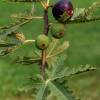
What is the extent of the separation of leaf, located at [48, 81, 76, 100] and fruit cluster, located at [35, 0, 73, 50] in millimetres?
122

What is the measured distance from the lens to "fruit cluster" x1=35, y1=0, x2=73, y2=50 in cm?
136

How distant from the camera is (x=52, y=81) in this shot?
4.75ft

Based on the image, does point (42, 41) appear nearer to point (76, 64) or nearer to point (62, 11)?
point (62, 11)

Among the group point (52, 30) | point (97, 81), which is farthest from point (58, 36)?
point (97, 81)

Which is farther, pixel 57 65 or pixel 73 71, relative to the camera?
pixel 57 65

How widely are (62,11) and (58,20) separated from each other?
0.09ft

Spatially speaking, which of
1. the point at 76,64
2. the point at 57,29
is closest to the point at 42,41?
the point at 57,29

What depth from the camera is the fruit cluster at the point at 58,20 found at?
4.47ft

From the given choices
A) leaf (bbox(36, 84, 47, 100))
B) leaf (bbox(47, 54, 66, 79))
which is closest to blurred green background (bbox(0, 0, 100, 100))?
leaf (bbox(47, 54, 66, 79))

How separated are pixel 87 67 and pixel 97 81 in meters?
4.71

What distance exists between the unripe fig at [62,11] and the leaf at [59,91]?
0.62 feet

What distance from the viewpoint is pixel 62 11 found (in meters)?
1.37

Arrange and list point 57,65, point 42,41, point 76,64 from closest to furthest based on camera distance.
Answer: point 42,41
point 57,65
point 76,64

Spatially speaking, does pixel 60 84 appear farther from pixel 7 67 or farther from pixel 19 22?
pixel 7 67
